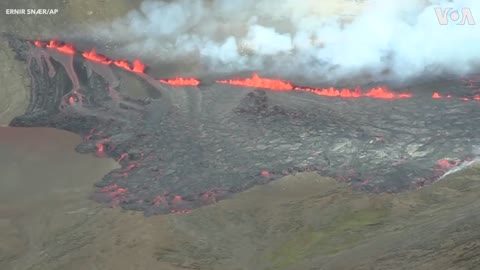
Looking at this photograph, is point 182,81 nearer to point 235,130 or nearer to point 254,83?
point 254,83

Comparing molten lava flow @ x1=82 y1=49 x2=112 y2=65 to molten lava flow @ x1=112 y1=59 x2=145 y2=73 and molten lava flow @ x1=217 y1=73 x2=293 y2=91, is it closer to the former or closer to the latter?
molten lava flow @ x1=112 y1=59 x2=145 y2=73

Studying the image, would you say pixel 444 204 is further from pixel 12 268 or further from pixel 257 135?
pixel 12 268

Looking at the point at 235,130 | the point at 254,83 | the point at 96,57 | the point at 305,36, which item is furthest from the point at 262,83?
the point at 96,57

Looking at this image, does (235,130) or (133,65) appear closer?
(235,130)

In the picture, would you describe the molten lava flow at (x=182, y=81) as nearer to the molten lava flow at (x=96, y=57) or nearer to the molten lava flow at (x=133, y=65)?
the molten lava flow at (x=133, y=65)

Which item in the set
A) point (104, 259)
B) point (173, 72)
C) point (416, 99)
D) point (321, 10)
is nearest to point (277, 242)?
point (104, 259)

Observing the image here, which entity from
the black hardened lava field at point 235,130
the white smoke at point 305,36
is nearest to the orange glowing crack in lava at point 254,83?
the black hardened lava field at point 235,130

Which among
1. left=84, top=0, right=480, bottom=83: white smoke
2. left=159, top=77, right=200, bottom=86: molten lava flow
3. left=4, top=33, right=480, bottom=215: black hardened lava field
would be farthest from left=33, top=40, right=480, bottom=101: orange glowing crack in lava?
left=84, top=0, right=480, bottom=83: white smoke
